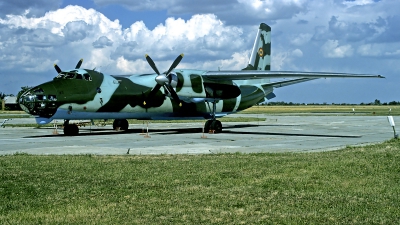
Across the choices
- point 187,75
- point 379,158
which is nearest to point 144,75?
point 187,75

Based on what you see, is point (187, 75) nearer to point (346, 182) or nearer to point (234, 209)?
point (346, 182)

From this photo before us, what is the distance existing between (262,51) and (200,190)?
28841 mm

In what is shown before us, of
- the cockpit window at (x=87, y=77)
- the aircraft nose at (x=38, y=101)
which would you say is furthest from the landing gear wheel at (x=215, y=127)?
the aircraft nose at (x=38, y=101)

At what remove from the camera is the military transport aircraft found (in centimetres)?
2573

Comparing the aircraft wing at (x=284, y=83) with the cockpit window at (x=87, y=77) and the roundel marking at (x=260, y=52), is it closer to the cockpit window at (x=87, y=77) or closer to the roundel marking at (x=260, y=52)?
the roundel marking at (x=260, y=52)

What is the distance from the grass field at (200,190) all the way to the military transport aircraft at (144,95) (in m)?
11.1

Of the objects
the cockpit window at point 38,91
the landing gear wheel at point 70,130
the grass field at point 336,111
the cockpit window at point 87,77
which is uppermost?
the cockpit window at point 87,77

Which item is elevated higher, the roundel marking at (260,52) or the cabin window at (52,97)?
the roundel marking at (260,52)

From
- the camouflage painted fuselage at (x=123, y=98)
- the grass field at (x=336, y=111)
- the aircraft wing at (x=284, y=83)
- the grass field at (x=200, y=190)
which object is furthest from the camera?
the grass field at (x=336, y=111)

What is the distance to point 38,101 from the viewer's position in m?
24.9

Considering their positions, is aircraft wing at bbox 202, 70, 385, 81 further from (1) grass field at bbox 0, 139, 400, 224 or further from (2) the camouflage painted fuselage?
(1) grass field at bbox 0, 139, 400, 224

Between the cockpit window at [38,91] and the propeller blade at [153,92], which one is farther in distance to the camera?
the propeller blade at [153,92]

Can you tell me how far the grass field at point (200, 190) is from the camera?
7809 mm

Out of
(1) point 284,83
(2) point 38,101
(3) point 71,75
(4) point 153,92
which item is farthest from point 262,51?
(2) point 38,101
